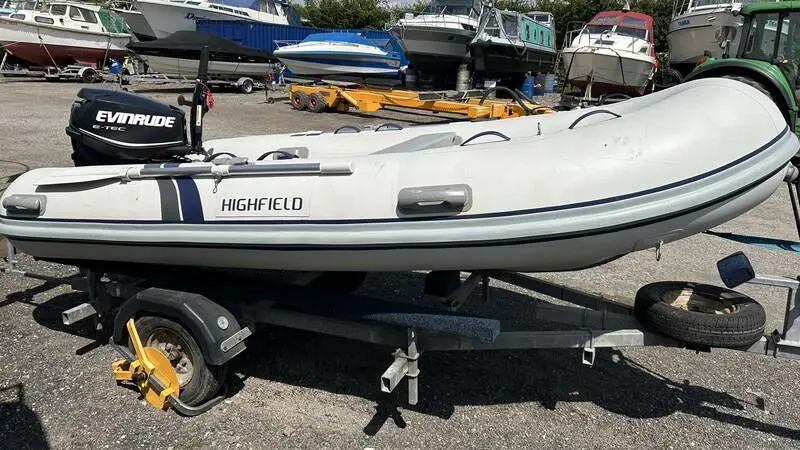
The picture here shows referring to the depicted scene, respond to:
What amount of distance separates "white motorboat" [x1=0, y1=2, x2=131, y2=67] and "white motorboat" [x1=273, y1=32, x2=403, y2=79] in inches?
312

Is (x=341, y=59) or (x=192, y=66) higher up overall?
(x=341, y=59)

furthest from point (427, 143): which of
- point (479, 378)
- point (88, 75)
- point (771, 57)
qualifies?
point (88, 75)

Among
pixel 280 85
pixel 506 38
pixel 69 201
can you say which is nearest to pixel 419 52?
pixel 506 38

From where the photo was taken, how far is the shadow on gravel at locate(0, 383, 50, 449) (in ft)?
7.95

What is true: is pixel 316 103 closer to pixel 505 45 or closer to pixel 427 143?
pixel 505 45

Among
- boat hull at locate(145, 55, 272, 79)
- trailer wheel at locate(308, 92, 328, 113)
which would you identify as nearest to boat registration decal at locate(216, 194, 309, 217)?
trailer wheel at locate(308, 92, 328, 113)

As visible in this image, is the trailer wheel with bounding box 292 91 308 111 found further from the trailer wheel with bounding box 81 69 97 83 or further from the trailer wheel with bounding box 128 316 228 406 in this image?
the trailer wheel with bounding box 128 316 228 406

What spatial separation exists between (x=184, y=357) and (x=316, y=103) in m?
10.1

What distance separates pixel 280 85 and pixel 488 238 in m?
17.8

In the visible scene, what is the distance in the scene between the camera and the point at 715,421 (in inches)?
104

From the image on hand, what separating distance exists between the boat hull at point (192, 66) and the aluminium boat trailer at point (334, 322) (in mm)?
13556

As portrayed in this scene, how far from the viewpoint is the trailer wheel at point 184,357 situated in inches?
104

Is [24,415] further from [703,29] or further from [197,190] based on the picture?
[703,29]

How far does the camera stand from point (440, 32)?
1411 centimetres
